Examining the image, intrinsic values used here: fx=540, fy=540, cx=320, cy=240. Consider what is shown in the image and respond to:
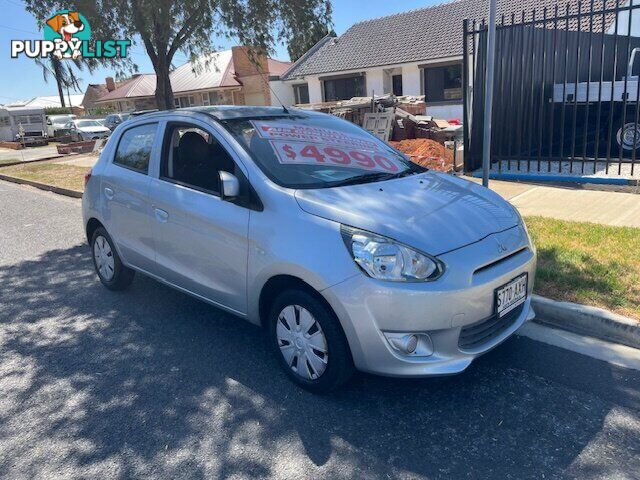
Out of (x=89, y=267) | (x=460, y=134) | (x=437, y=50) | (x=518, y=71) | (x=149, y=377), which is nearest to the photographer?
(x=149, y=377)

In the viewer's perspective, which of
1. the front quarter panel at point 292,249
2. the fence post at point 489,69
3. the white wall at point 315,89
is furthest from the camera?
the white wall at point 315,89

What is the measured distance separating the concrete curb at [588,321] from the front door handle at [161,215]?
287 centimetres

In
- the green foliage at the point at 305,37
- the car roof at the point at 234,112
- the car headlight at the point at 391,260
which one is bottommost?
the car headlight at the point at 391,260

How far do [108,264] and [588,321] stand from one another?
13.4 ft

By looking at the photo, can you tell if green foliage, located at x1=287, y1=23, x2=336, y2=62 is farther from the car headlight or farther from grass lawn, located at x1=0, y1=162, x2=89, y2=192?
the car headlight

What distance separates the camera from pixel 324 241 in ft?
9.80

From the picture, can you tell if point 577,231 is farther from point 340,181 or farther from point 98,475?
point 98,475

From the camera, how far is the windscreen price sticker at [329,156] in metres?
3.72

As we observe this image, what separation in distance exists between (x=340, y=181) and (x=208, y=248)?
1001 mm

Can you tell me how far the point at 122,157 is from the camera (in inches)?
188

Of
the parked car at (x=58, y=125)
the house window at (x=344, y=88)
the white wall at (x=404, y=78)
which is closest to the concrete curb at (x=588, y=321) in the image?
Answer: the white wall at (x=404, y=78)

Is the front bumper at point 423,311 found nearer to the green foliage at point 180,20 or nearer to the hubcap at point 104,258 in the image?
the hubcap at point 104,258

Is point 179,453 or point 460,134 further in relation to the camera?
point 460,134

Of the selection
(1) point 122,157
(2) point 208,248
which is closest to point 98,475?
(2) point 208,248
